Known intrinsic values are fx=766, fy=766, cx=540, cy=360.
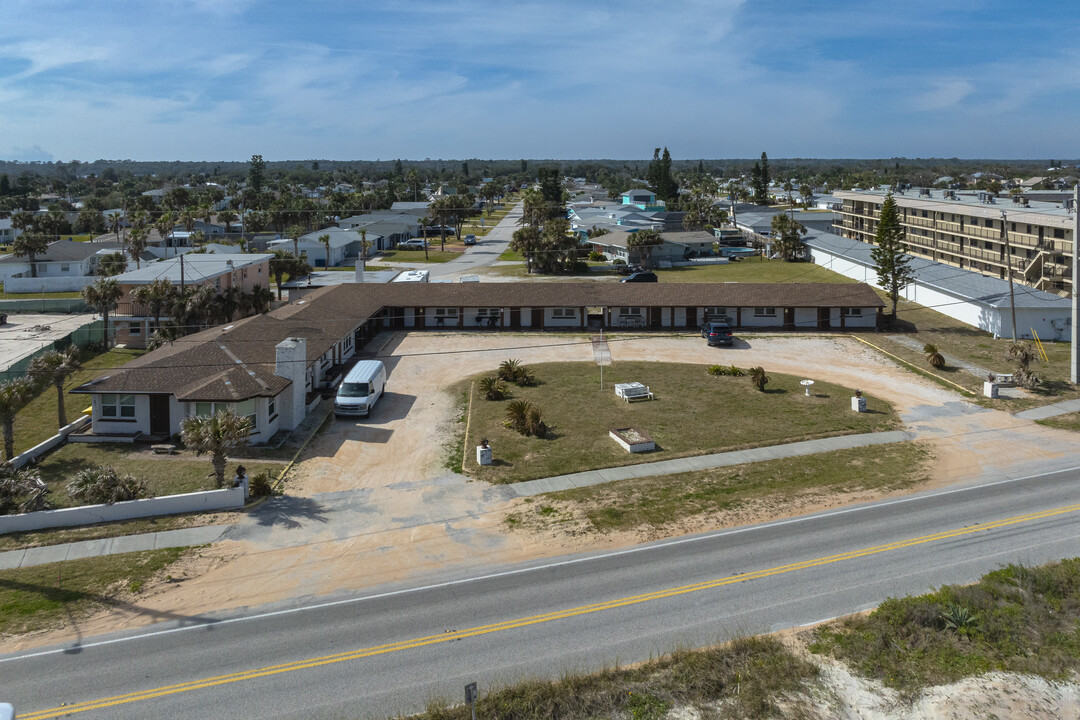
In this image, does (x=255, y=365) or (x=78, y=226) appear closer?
(x=255, y=365)

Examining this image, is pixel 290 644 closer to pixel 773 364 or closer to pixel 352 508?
pixel 352 508

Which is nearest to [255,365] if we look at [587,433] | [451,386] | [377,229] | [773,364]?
[451,386]

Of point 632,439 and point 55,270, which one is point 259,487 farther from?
point 55,270

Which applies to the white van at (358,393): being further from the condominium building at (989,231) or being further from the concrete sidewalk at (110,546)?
the condominium building at (989,231)

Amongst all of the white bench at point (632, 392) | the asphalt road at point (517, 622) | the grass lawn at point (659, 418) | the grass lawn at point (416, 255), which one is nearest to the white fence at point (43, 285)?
the grass lawn at point (416, 255)

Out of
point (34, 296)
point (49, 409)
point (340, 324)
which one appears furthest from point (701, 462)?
point (34, 296)

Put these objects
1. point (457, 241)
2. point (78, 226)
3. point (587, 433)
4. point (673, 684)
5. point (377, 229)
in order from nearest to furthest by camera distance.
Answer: point (673, 684) < point (587, 433) < point (377, 229) < point (457, 241) < point (78, 226)

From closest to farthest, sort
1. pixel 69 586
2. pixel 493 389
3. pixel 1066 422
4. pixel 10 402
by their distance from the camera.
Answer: pixel 69 586, pixel 10 402, pixel 1066 422, pixel 493 389
